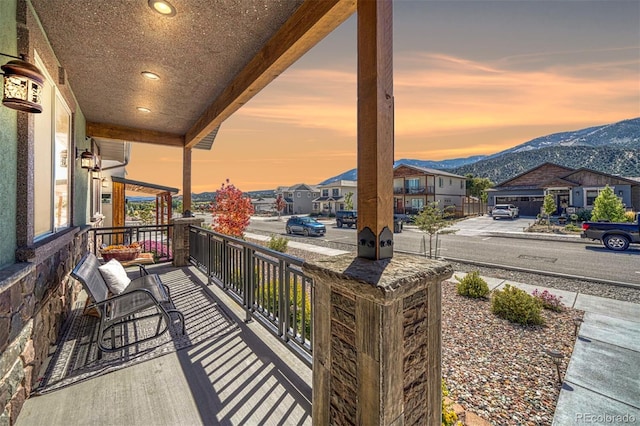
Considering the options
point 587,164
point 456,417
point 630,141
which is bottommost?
point 456,417

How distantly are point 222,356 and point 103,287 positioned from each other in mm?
1587

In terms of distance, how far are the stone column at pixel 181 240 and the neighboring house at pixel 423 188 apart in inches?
1004

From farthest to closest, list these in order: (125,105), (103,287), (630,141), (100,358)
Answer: (630,141) < (125,105) < (103,287) < (100,358)

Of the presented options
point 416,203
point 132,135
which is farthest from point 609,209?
point 132,135

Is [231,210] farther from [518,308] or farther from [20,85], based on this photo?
[518,308]

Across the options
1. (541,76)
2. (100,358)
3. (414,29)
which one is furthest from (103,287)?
(541,76)

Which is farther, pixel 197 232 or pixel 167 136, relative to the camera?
pixel 167 136

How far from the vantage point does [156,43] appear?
263 centimetres

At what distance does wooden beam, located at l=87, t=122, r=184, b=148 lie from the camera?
5.32 m

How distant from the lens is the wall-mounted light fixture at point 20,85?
1.61 m

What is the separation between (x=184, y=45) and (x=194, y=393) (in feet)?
9.90

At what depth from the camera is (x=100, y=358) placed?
2406mm

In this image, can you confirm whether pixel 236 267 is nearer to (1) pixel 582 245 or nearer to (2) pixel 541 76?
(2) pixel 541 76

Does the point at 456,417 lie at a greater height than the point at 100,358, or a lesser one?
lesser
